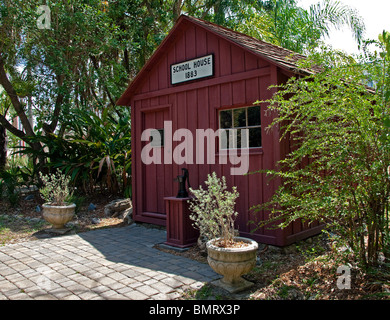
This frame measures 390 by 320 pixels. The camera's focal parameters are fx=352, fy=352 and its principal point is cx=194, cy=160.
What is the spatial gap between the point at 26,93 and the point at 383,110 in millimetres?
10682

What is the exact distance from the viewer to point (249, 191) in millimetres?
5957

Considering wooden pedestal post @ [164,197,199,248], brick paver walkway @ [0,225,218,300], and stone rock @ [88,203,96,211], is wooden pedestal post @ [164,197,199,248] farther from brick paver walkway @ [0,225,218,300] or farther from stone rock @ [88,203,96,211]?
→ stone rock @ [88,203,96,211]

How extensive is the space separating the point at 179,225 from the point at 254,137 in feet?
6.59

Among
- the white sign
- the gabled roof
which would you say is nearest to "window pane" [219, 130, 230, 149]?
the white sign

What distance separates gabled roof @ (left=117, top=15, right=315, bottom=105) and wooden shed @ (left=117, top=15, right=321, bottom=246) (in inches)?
0.6

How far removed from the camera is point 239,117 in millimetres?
6215

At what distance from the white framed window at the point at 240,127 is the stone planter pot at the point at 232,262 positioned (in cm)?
227

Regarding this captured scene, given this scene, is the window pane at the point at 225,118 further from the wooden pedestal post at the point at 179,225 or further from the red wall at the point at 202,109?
the wooden pedestal post at the point at 179,225

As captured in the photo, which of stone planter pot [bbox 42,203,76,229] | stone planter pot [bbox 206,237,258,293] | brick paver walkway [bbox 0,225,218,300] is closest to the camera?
stone planter pot [bbox 206,237,258,293]

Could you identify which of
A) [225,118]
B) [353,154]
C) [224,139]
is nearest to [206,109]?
[225,118]

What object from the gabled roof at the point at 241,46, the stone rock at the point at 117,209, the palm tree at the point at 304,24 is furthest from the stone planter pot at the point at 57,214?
the palm tree at the point at 304,24

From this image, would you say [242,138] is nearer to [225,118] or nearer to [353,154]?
[225,118]

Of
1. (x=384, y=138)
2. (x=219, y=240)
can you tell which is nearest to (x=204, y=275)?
(x=219, y=240)

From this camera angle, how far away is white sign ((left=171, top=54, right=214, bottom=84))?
21.5ft
